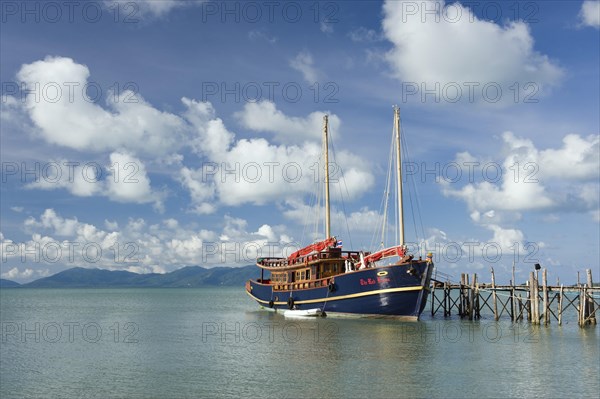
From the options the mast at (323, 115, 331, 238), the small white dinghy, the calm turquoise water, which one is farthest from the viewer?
the mast at (323, 115, 331, 238)

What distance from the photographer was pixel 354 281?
5072 cm

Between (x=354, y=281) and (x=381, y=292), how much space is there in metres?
3.12

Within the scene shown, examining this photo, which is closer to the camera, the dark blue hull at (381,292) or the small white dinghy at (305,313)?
the dark blue hull at (381,292)

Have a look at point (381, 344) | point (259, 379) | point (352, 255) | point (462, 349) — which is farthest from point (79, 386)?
point (352, 255)

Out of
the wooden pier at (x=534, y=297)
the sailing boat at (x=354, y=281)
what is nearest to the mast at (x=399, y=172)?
the sailing boat at (x=354, y=281)

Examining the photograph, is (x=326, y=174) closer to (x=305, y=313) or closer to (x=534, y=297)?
(x=305, y=313)

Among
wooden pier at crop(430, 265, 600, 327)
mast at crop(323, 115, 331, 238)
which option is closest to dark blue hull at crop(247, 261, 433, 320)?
wooden pier at crop(430, 265, 600, 327)

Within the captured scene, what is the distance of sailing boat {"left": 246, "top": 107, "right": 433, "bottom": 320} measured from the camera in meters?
47.5

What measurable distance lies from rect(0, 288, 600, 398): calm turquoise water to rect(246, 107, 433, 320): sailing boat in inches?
71.0

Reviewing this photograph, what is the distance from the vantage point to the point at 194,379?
28.5 m

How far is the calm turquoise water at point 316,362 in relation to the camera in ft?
84.2

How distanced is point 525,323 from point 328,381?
30.9 meters

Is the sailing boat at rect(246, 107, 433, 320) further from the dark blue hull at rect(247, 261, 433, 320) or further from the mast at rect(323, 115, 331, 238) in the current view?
the mast at rect(323, 115, 331, 238)

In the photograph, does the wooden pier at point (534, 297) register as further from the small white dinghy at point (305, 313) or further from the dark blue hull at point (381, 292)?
the small white dinghy at point (305, 313)
